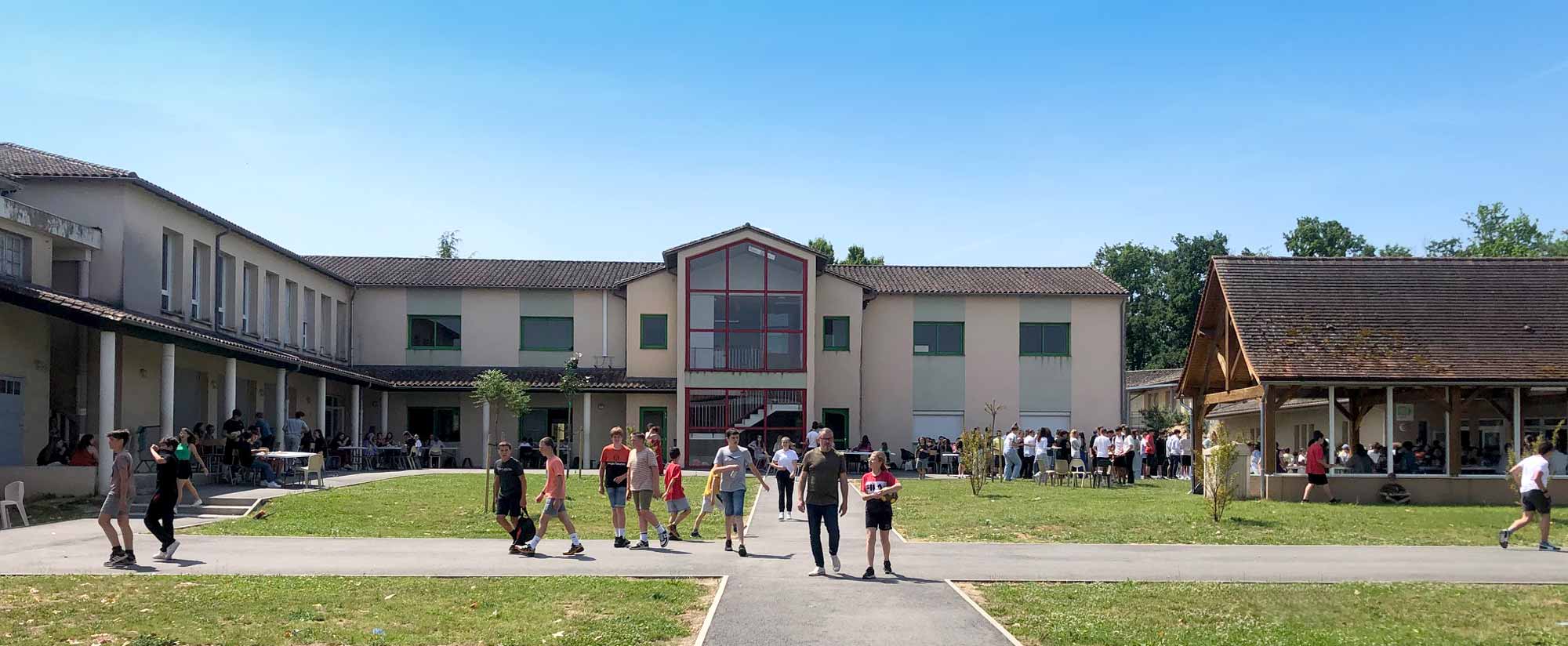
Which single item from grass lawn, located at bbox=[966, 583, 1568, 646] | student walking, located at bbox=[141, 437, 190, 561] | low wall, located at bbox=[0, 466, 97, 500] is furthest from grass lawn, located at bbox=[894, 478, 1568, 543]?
Result: low wall, located at bbox=[0, 466, 97, 500]

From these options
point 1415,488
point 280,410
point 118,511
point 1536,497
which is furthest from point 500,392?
point 1536,497

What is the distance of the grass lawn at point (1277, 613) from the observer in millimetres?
10656

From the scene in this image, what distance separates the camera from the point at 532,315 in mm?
46031

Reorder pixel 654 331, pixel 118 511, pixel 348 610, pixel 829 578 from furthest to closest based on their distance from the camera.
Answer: pixel 654 331 → pixel 118 511 → pixel 829 578 → pixel 348 610

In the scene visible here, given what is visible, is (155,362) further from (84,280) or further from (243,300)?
(243,300)

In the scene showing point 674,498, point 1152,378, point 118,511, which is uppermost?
point 1152,378

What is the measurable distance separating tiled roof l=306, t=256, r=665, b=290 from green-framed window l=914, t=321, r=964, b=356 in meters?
8.96

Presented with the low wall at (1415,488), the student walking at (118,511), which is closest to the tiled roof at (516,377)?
the low wall at (1415,488)

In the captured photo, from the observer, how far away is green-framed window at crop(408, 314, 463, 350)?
4591 centimetres

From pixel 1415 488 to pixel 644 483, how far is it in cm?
1709

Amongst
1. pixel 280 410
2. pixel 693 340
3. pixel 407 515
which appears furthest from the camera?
pixel 693 340

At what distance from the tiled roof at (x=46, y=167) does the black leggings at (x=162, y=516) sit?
1547 cm

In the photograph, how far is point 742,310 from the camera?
4219 cm

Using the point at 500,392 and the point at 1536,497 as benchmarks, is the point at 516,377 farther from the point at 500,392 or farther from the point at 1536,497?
the point at 1536,497
